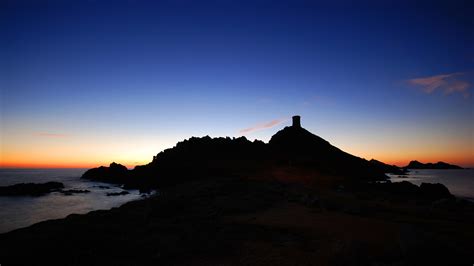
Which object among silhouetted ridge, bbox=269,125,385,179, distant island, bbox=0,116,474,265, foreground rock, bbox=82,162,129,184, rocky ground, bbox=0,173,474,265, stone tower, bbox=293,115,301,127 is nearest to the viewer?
rocky ground, bbox=0,173,474,265

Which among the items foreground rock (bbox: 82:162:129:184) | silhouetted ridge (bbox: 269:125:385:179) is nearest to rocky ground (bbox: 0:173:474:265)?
silhouetted ridge (bbox: 269:125:385:179)

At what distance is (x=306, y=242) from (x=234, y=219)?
5.69 metres

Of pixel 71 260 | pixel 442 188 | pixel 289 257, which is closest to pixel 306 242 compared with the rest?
pixel 289 257

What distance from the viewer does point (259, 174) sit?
43.7m

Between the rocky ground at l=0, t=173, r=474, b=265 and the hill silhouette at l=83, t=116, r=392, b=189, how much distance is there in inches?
1189

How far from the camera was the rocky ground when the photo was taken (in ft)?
25.2

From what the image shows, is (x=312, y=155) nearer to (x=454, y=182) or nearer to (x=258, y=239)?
(x=454, y=182)

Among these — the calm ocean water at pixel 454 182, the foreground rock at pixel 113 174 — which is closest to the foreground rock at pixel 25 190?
the foreground rock at pixel 113 174

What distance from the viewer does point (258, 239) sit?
431 inches

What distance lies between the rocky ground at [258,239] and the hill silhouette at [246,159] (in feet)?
99.1

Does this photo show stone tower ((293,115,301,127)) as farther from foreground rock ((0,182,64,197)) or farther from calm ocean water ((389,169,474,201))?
foreground rock ((0,182,64,197))

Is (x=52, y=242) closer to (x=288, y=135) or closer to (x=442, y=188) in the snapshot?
(x=442, y=188)

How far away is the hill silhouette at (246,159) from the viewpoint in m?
50.4

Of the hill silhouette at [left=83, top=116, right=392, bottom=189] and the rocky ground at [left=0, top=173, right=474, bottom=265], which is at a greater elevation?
the hill silhouette at [left=83, top=116, right=392, bottom=189]
